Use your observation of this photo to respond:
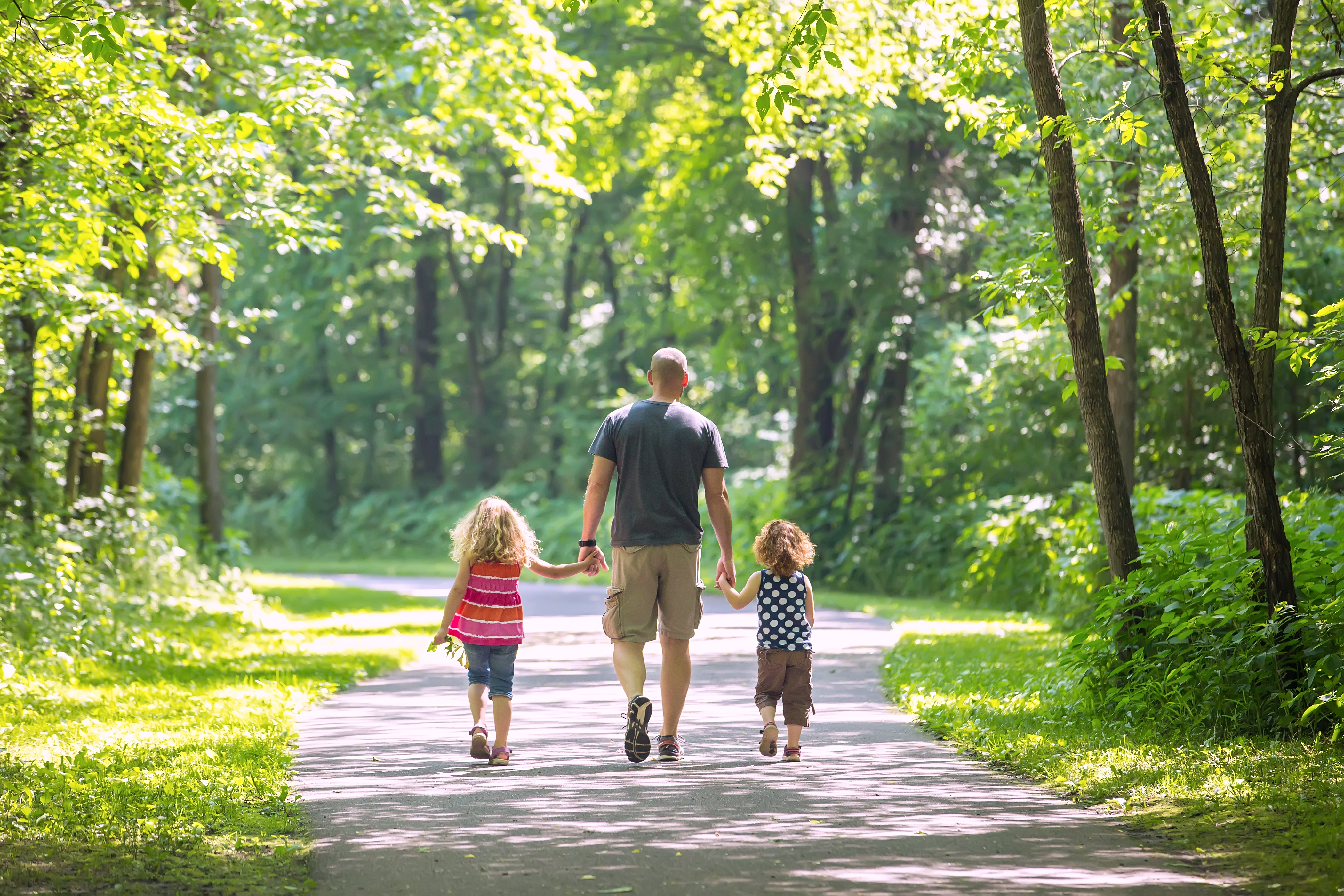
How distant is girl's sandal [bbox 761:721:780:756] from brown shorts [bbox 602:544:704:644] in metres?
0.67

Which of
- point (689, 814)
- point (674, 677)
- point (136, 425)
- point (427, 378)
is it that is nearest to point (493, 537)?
point (674, 677)

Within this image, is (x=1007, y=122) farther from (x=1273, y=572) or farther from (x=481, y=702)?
(x=481, y=702)

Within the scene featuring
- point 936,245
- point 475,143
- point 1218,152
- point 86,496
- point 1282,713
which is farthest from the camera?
point 936,245

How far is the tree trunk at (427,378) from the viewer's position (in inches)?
1758

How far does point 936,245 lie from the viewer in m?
24.1

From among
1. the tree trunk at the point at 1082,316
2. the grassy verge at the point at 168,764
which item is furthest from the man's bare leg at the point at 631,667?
the tree trunk at the point at 1082,316

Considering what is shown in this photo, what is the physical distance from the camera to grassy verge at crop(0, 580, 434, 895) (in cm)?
531

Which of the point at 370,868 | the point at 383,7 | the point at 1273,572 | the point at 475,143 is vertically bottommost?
the point at 370,868

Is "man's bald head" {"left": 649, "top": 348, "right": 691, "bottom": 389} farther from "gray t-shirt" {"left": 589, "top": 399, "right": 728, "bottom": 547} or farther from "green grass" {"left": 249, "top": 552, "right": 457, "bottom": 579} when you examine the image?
"green grass" {"left": 249, "top": 552, "right": 457, "bottom": 579}

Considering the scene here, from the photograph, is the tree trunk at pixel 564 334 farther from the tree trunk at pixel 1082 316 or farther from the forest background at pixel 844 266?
the tree trunk at pixel 1082 316

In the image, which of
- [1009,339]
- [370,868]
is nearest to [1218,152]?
[370,868]

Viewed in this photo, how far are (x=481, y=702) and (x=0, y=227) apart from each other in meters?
5.03

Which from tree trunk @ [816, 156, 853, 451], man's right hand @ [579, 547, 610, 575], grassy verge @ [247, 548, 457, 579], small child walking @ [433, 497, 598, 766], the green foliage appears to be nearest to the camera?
the green foliage

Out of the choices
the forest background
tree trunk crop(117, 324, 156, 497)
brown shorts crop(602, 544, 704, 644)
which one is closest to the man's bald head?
brown shorts crop(602, 544, 704, 644)
